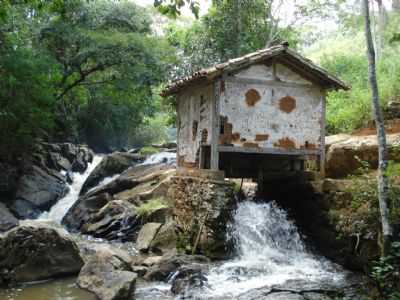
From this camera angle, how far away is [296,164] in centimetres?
1398

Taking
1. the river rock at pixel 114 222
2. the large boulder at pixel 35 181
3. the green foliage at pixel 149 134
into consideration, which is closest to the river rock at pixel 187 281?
the river rock at pixel 114 222

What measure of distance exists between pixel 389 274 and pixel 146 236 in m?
7.69

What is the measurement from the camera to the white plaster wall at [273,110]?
39.8 feet

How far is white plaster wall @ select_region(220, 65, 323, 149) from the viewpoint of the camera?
12117mm

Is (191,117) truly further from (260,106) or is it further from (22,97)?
(22,97)

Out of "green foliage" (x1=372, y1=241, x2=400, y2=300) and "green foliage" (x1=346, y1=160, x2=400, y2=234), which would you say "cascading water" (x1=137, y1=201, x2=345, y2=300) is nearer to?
"green foliage" (x1=346, y1=160, x2=400, y2=234)

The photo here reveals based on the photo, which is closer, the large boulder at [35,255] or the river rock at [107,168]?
the large boulder at [35,255]

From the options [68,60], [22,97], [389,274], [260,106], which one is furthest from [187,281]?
[68,60]

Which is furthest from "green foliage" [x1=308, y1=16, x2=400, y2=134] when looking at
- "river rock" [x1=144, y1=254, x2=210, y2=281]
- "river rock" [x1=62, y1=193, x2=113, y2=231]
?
"river rock" [x1=62, y1=193, x2=113, y2=231]

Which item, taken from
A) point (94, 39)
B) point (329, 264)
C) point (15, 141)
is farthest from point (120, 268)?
point (94, 39)

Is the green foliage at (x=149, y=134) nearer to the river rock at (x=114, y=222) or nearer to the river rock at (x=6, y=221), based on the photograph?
the river rock at (x=114, y=222)

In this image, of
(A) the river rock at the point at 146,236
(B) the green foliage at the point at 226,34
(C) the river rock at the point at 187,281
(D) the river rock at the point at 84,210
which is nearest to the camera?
(C) the river rock at the point at 187,281

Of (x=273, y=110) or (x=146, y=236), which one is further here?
(x=146, y=236)

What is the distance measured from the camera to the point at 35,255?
31.3 ft
